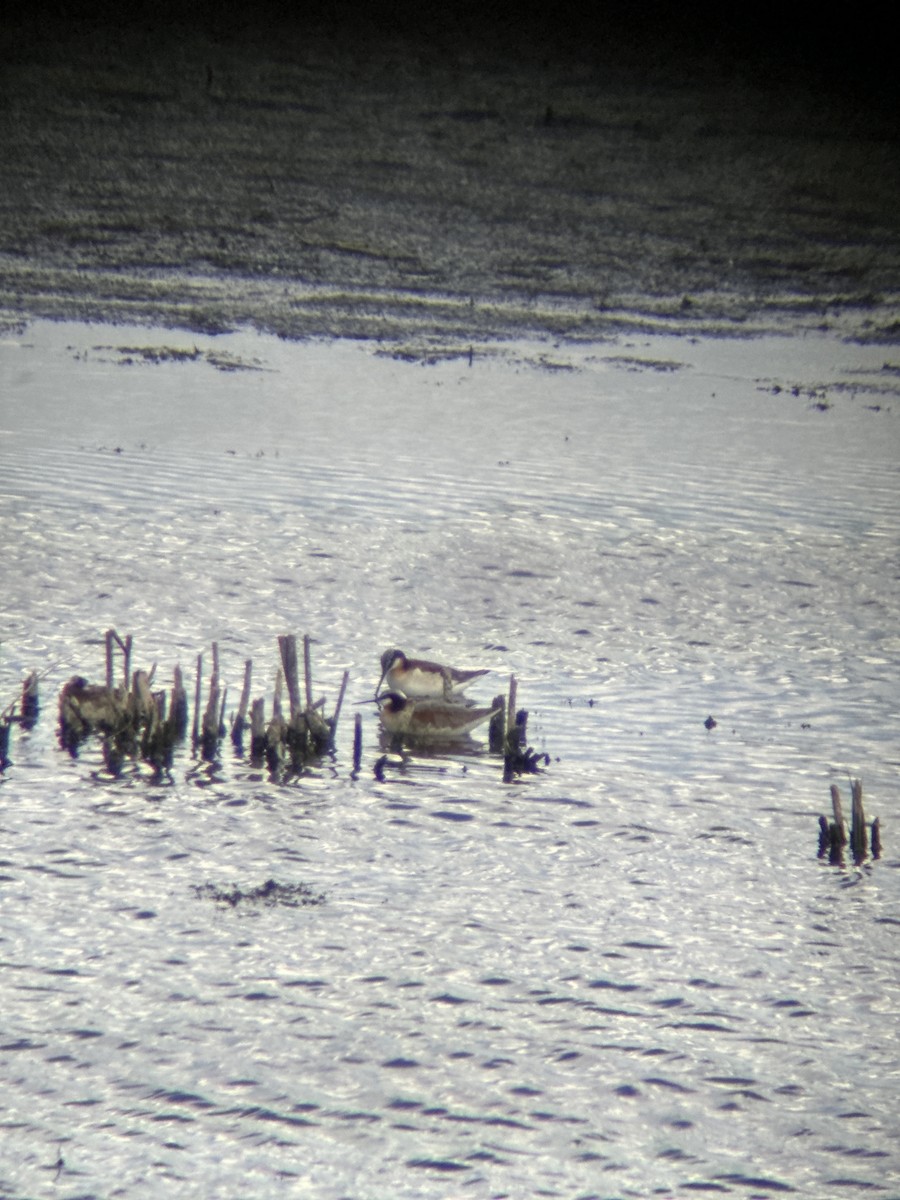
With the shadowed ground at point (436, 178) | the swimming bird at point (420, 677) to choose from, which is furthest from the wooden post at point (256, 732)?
the shadowed ground at point (436, 178)

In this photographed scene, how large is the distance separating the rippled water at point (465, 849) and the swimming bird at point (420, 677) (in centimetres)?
22

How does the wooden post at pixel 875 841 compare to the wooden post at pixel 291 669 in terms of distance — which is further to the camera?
the wooden post at pixel 291 669

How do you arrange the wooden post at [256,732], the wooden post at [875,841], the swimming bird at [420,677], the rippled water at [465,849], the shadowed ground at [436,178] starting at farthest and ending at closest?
the shadowed ground at [436,178] → the swimming bird at [420,677] → the wooden post at [256,732] → the wooden post at [875,841] → the rippled water at [465,849]

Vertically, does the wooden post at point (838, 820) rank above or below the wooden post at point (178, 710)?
below

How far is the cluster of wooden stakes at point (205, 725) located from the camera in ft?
22.5

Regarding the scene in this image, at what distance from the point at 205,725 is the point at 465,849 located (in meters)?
1.32

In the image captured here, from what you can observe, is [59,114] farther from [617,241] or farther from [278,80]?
[617,241]

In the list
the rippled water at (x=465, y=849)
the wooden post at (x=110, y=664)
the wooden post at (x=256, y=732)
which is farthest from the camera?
the wooden post at (x=110, y=664)

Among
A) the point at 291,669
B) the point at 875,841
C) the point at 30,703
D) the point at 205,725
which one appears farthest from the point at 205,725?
the point at 875,841

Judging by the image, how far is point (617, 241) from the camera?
68.5 feet

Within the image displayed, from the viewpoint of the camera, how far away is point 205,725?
6875 mm

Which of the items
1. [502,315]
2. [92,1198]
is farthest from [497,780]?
[502,315]

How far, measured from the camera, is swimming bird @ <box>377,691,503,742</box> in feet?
23.6

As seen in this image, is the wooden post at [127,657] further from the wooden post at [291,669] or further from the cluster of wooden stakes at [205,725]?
the wooden post at [291,669]
